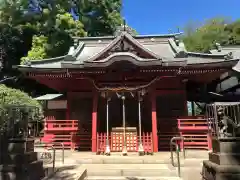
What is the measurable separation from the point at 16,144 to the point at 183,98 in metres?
8.56

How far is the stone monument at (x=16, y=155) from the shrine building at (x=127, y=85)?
4.61 meters

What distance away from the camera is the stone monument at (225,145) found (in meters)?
5.53

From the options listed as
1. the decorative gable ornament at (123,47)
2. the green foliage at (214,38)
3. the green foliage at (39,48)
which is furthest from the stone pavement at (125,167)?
the green foliage at (214,38)

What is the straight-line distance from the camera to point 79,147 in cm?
1216

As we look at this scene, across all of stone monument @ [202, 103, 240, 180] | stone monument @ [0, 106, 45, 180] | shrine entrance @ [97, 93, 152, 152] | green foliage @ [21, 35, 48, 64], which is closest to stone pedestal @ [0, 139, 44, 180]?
stone monument @ [0, 106, 45, 180]

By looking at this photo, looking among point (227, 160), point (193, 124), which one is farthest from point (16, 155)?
point (193, 124)

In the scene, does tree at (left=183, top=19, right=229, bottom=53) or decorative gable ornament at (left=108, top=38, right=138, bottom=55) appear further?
tree at (left=183, top=19, right=229, bottom=53)

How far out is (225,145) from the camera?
573 centimetres

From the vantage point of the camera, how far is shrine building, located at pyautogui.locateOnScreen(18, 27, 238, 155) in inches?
429

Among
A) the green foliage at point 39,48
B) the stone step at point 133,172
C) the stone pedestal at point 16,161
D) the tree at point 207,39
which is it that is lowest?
the stone step at point 133,172

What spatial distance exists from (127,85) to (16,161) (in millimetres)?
6770

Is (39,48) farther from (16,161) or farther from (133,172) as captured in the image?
(16,161)

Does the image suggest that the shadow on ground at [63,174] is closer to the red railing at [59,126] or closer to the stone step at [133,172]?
the stone step at [133,172]

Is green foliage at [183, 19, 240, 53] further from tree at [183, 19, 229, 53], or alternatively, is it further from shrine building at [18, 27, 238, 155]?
shrine building at [18, 27, 238, 155]
